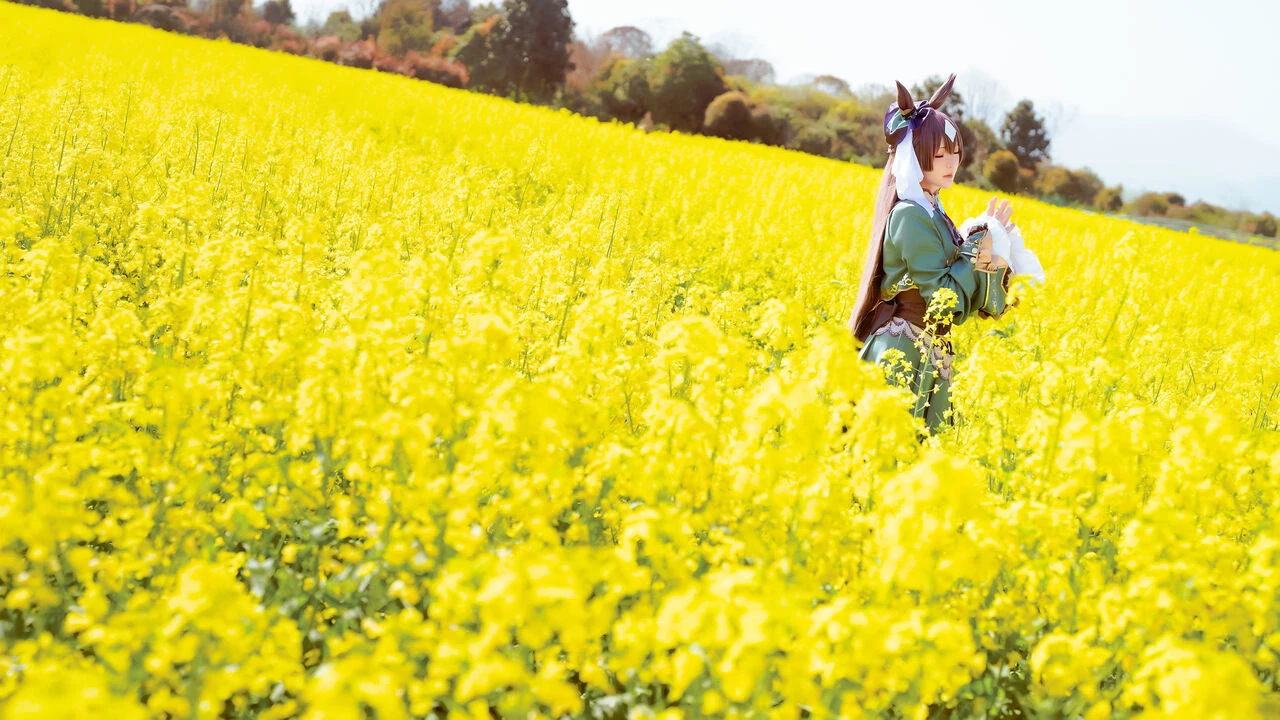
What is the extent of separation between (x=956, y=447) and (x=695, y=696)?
8.65 ft

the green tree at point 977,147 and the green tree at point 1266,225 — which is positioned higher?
the green tree at point 977,147

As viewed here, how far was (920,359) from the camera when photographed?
4.40 m

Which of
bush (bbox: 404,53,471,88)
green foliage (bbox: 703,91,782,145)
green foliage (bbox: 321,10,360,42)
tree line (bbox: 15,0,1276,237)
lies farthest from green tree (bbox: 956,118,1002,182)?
green foliage (bbox: 321,10,360,42)

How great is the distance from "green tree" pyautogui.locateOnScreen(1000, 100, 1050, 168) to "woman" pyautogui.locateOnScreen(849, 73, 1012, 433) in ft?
139

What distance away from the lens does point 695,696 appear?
188 centimetres

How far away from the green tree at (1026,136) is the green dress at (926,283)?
42.5m

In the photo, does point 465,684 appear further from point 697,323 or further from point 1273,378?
point 1273,378

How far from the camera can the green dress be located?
414 centimetres

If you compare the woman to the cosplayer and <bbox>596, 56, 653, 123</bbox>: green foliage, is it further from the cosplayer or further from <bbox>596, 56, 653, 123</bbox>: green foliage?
<bbox>596, 56, 653, 123</bbox>: green foliage

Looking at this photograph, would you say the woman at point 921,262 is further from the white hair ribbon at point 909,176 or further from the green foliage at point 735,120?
the green foliage at point 735,120

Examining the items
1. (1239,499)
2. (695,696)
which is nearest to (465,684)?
(695,696)

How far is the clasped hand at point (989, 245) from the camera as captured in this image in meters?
4.21

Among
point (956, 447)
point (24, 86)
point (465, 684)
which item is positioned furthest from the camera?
point (24, 86)

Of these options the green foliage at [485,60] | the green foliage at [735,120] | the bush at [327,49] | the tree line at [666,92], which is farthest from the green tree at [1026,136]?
the bush at [327,49]
